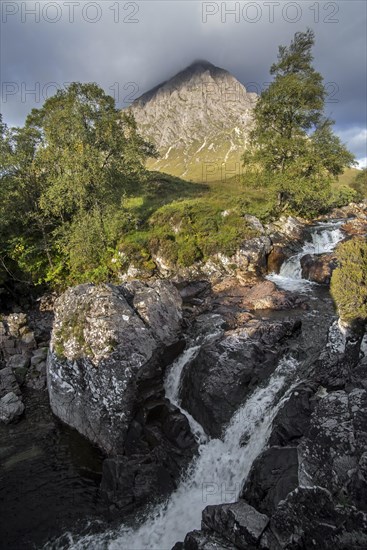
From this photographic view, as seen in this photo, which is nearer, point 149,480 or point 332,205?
point 149,480

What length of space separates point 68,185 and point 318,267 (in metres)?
26.3

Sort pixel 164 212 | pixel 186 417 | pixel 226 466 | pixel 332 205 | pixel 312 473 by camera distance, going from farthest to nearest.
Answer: pixel 332 205, pixel 164 212, pixel 186 417, pixel 226 466, pixel 312 473

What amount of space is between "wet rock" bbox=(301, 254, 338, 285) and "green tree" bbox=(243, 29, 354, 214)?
453 inches

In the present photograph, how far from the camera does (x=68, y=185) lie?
108ft

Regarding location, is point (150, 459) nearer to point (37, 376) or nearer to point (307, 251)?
point (37, 376)

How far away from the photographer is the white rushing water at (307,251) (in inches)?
1216

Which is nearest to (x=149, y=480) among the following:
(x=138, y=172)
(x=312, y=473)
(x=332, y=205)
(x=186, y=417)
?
(x=186, y=417)

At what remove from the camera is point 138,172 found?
38750 mm

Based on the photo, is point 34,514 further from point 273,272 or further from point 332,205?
point 332,205

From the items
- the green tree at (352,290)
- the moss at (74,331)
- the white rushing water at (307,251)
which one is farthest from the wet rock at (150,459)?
the white rushing water at (307,251)

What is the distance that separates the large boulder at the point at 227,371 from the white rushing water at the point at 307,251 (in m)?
12.3

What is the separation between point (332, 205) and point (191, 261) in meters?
35.8

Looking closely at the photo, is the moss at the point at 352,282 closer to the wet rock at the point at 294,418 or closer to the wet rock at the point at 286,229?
the wet rock at the point at 294,418

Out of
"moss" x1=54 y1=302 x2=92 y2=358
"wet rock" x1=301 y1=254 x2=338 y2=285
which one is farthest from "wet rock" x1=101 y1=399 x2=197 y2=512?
"wet rock" x1=301 y1=254 x2=338 y2=285
